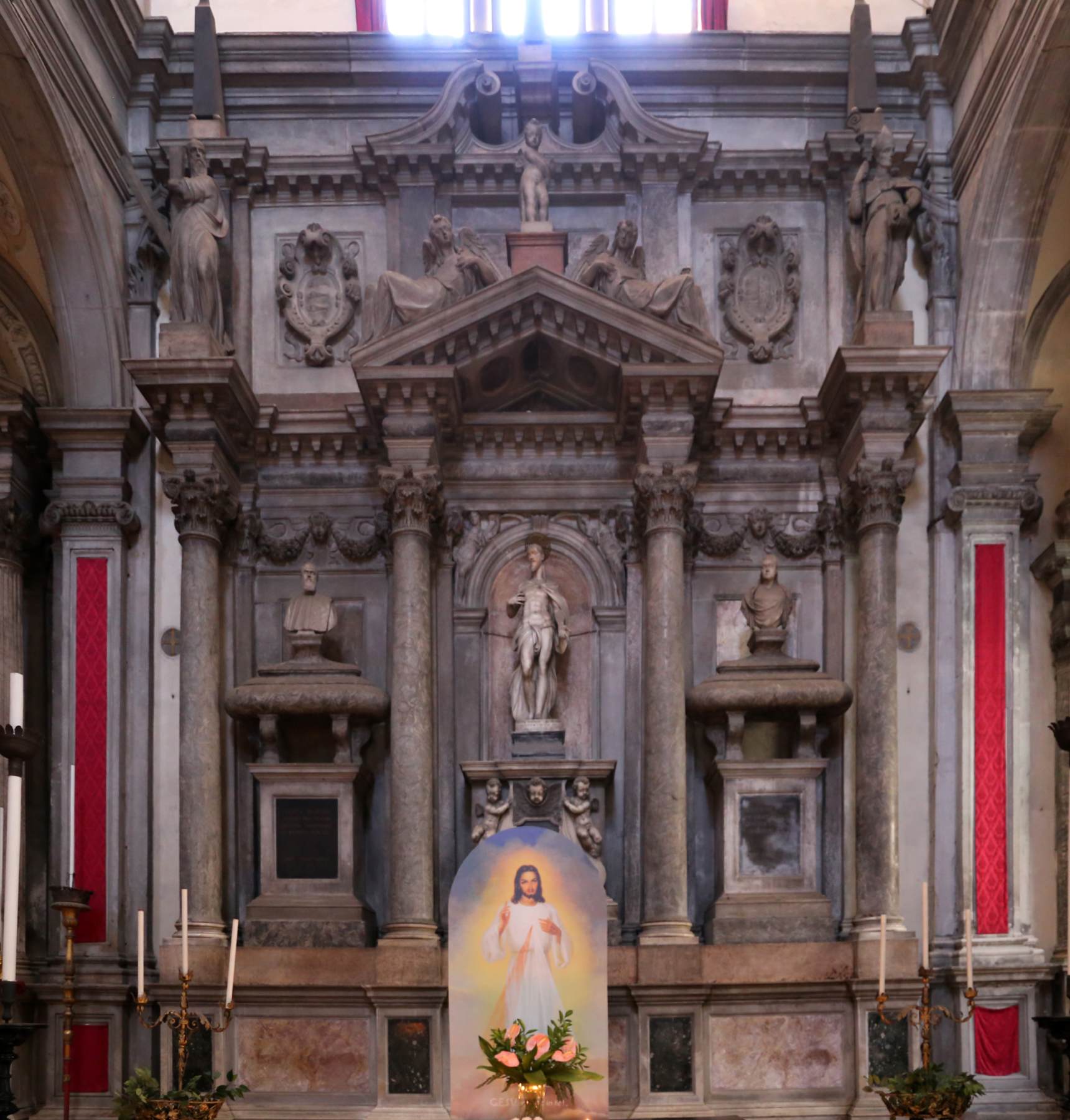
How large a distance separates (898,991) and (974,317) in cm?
609

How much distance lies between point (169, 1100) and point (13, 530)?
20.6ft

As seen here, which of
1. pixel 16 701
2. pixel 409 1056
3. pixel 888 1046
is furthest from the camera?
pixel 409 1056

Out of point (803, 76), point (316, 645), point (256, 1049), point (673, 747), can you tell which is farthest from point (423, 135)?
point (256, 1049)

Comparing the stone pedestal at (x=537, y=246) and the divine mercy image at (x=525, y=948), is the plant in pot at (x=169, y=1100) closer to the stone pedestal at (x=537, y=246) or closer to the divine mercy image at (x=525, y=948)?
the divine mercy image at (x=525, y=948)

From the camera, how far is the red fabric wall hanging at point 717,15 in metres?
19.1

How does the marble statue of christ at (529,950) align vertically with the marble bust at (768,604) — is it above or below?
below

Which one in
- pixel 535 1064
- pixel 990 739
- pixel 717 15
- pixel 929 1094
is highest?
pixel 717 15

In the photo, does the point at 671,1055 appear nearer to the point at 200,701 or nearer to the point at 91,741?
the point at 200,701

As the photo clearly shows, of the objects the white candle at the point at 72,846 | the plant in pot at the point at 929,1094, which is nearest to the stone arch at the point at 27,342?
the white candle at the point at 72,846

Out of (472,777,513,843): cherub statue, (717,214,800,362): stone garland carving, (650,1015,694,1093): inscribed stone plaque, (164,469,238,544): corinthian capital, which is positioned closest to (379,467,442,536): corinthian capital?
(164,469,238,544): corinthian capital

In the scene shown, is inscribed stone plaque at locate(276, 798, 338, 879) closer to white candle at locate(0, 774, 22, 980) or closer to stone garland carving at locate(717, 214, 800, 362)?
stone garland carving at locate(717, 214, 800, 362)

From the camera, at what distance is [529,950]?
14133 millimetres

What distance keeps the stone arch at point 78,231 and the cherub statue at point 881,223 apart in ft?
22.1

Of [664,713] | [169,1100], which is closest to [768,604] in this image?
[664,713]
